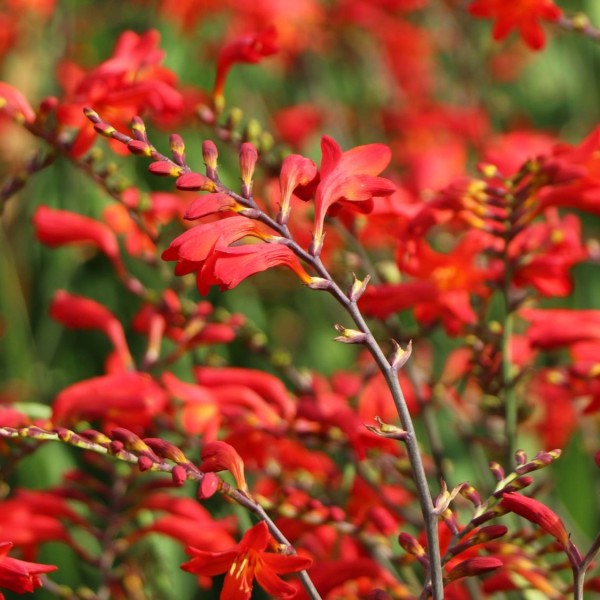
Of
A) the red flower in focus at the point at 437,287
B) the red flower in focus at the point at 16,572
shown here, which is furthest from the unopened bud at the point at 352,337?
the red flower in focus at the point at 437,287

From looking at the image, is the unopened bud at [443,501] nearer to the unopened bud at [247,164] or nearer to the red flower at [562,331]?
the unopened bud at [247,164]

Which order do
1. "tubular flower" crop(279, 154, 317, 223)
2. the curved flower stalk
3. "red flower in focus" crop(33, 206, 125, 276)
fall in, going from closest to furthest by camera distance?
the curved flower stalk
"tubular flower" crop(279, 154, 317, 223)
"red flower in focus" crop(33, 206, 125, 276)

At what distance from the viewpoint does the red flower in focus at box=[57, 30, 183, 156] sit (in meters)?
1.23

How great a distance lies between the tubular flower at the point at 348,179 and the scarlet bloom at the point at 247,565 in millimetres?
276

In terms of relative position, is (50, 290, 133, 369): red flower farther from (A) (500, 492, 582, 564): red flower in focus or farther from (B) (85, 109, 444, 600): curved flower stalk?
(A) (500, 492, 582, 564): red flower in focus

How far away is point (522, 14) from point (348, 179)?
19.7 inches

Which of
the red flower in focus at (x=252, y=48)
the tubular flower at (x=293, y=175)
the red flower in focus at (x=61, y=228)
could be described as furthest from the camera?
the red flower in focus at (x=61, y=228)

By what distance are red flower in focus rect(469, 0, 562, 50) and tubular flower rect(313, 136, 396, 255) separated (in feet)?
1.43

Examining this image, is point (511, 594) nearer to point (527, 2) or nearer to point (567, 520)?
point (567, 520)

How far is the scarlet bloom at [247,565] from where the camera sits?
2.80 ft

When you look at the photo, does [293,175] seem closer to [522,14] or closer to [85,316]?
[522,14]

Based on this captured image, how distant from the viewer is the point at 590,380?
4.16ft

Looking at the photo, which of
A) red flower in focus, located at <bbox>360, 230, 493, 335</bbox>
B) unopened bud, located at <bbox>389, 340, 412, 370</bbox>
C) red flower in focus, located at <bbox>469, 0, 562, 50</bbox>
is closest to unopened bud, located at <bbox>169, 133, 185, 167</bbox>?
unopened bud, located at <bbox>389, 340, 412, 370</bbox>

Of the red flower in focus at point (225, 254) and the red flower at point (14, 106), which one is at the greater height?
the red flower in focus at point (225, 254)
